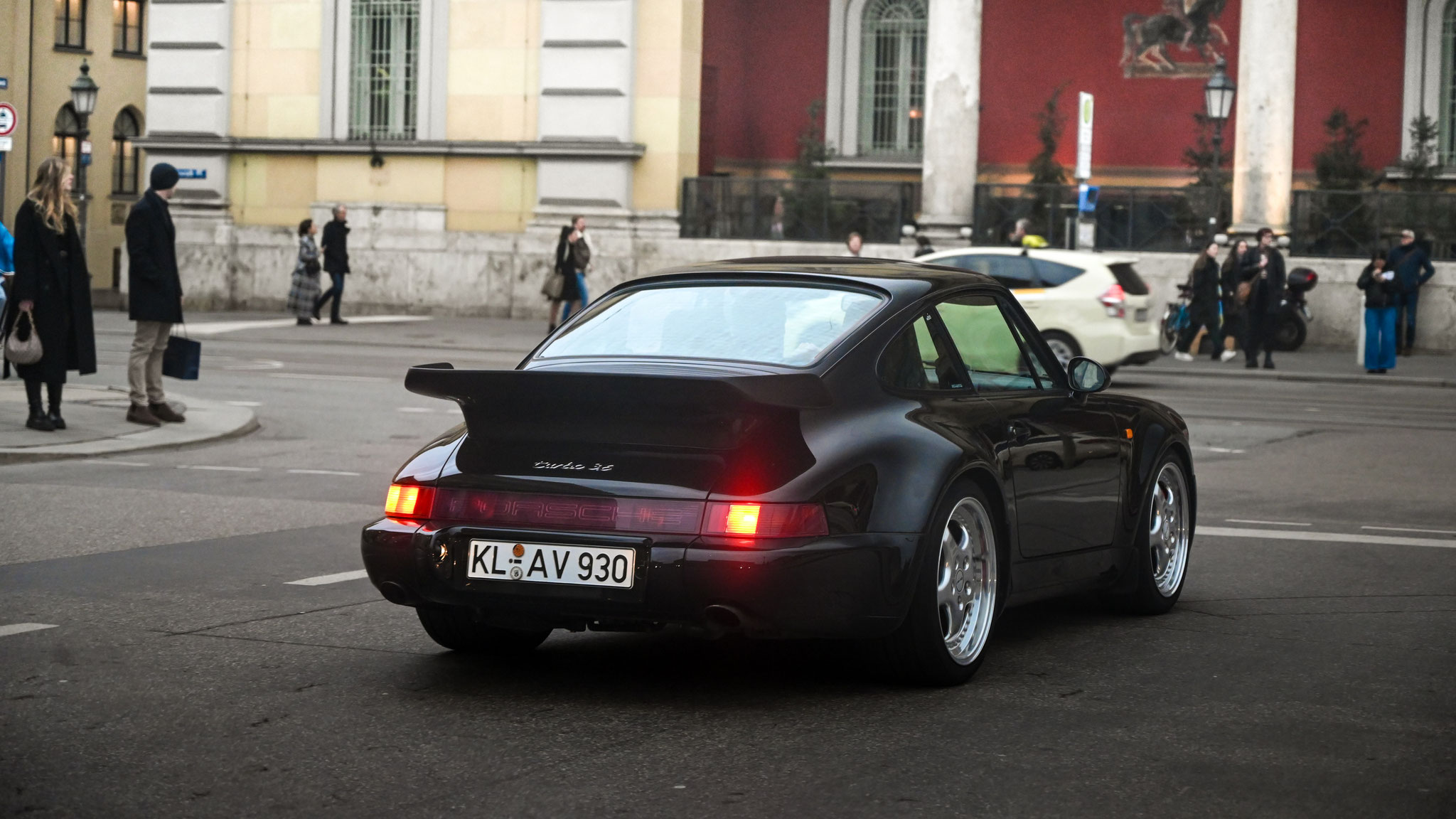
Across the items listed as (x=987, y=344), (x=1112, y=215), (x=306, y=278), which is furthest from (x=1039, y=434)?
(x=306, y=278)

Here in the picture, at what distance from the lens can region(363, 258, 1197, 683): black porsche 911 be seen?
5492mm

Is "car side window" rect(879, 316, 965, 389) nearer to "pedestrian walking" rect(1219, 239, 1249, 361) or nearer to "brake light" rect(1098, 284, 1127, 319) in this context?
"brake light" rect(1098, 284, 1127, 319)

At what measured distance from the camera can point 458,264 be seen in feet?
107

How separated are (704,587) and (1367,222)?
25.5 meters

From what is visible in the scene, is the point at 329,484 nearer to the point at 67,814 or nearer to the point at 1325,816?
the point at 67,814

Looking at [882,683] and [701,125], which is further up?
[701,125]

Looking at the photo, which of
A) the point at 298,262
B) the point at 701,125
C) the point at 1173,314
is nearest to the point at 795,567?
the point at 1173,314

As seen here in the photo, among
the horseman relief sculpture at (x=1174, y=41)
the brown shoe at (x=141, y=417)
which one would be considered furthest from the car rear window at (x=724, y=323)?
the horseman relief sculpture at (x=1174, y=41)

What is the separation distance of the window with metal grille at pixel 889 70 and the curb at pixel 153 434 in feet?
73.8

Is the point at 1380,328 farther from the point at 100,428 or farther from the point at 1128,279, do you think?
the point at 100,428

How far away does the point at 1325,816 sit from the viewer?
180 inches

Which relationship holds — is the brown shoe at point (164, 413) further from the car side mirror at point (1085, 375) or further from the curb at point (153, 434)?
the car side mirror at point (1085, 375)

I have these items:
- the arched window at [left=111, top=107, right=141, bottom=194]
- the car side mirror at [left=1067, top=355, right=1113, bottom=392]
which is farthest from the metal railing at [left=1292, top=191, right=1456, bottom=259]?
the arched window at [left=111, top=107, right=141, bottom=194]

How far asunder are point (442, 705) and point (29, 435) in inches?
333
